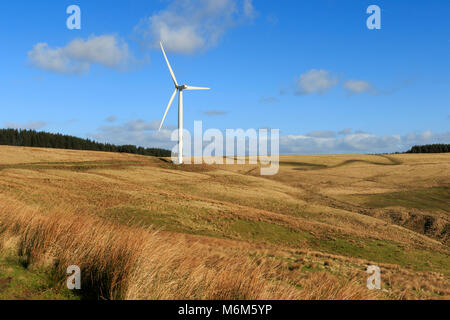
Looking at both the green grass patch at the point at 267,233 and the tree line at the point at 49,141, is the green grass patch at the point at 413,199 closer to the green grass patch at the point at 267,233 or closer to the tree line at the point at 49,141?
the green grass patch at the point at 267,233

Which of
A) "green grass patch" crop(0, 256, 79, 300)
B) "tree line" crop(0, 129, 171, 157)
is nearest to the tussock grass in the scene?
"green grass patch" crop(0, 256, 79, 300)

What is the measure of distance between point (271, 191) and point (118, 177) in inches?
880

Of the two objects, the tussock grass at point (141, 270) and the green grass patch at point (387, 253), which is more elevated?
the tussock grass at point (141, 270)

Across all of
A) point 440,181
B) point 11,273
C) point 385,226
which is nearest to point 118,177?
point 385,226

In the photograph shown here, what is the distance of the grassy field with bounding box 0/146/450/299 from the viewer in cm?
898

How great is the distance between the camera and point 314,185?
60.6 meters

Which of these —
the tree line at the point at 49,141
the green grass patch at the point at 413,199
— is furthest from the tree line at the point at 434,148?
the tree line at the point at 49,141

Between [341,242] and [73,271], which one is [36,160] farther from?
Result: [73,271]

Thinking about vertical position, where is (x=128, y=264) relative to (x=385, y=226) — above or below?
above

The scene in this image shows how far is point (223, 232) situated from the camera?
27.2 m

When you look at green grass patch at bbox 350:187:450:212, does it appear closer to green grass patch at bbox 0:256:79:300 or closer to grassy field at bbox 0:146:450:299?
grassy field at bbox 0:146:450:299

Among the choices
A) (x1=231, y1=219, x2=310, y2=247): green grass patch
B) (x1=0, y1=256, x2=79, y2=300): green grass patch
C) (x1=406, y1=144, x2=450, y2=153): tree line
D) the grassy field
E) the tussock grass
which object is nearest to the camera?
(x1=0, y1=256, x2=79, y2=300): green grass patch

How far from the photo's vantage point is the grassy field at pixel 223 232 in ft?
29.5

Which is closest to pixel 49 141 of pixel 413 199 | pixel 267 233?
pixel 413 199
